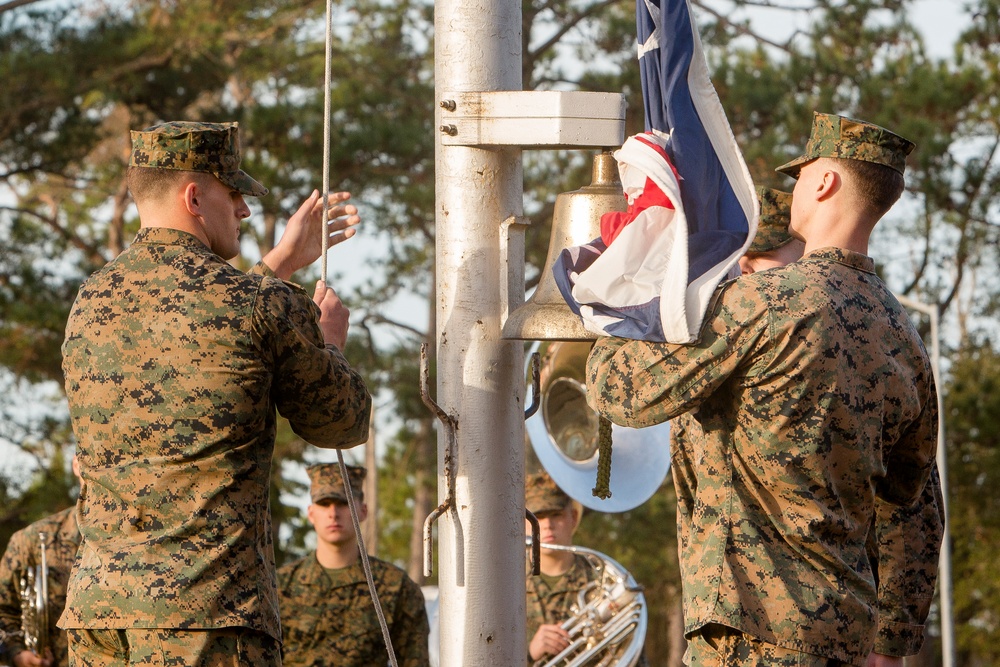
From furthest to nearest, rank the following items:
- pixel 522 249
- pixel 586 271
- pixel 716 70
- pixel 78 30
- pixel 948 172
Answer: pixel 948 172 < pixel 716 70 < pixel 78 30 < pixel 522 249 < pixel 586 271

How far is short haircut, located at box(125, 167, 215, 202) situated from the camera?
13.6 feet

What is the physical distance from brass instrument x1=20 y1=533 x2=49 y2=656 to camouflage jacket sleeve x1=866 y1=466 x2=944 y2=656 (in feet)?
17.4

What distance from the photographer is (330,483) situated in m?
7.76

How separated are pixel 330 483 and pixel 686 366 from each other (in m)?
4.33

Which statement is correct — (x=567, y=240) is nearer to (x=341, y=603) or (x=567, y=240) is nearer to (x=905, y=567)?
(x=905, y=567)

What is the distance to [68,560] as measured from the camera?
8.47 meters

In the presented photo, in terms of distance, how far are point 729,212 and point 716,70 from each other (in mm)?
16286

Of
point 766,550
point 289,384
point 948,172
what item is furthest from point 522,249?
point 948,172

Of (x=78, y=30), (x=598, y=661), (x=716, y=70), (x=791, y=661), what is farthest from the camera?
(x=716, y=70)

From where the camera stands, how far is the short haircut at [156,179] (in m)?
4.16

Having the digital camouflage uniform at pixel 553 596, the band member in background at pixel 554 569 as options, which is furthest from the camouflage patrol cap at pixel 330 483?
the digital camouflage uniform at pixel 553 596

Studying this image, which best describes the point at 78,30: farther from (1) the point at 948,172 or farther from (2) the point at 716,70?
(1) the point at 948,172

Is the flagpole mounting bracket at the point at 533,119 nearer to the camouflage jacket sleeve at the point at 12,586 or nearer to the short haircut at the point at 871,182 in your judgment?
the short haircut at the point at 871,182

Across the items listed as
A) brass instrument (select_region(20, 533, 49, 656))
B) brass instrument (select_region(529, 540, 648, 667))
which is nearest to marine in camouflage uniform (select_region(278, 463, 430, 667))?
brass instrument (select_region(529, 540, 648, 667))
